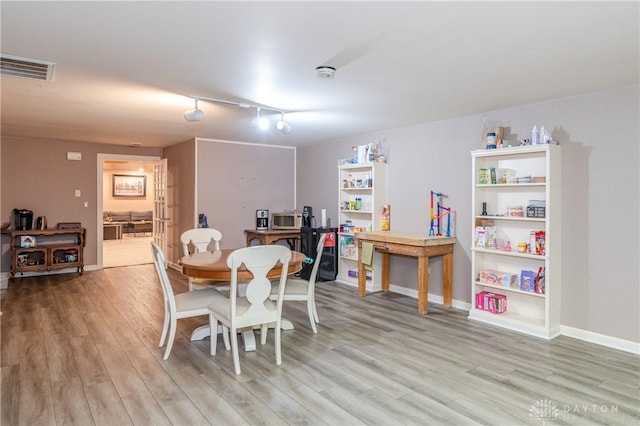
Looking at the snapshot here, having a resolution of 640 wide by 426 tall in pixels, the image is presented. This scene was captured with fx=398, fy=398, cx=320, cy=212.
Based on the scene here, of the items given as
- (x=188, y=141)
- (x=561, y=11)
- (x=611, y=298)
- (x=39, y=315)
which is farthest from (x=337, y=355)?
(x=188, y=141)

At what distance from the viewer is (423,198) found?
5.02 m

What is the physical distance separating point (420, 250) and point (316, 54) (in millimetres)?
2550

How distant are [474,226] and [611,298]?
1319mm

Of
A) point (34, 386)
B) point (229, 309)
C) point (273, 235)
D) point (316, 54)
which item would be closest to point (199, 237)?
point (229, 309)

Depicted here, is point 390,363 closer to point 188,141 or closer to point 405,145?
point 405,145

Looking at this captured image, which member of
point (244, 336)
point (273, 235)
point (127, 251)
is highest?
point (273, 235)

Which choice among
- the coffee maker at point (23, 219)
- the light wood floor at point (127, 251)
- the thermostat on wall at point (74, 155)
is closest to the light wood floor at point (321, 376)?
the coffee maker at point (23, 219)

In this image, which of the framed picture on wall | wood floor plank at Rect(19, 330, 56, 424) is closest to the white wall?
wood floor plank at Rect(19, 330, 56, 424)

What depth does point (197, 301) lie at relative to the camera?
329 centimetres

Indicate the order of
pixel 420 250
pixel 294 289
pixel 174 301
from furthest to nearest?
pixel 420 250 < pixel 294 289 < pixel 174 301

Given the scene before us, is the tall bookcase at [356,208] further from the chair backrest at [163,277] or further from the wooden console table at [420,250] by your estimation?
the chair backrest at [163,277]

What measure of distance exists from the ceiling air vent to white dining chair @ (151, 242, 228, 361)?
1478mm

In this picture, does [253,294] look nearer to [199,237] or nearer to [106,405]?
[106,405]

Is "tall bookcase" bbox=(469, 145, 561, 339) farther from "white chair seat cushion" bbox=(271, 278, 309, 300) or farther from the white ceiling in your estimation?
"white chair seat cushion" bbox=(271, 278, 309, 300)
